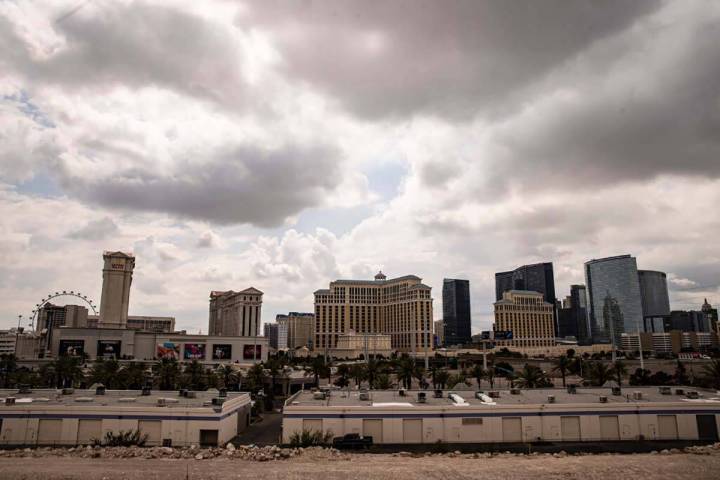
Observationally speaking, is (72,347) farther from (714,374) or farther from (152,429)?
(714,374)

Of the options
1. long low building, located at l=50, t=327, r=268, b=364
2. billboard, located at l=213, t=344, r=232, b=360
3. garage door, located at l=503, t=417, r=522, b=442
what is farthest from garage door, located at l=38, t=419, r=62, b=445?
billboard, located at l=213, t=344, r=232, b=360

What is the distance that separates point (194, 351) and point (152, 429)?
102 meters

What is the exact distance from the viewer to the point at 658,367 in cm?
12538

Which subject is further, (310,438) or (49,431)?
(49,431)

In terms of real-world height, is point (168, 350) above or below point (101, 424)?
above

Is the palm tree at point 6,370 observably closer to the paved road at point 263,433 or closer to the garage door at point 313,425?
the paved road at point 263,433

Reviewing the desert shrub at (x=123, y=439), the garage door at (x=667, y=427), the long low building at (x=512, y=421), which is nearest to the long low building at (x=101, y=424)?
the desert shrub at (x=123, y=439)

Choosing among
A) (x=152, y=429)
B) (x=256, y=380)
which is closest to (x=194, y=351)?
(x=256, y=380)

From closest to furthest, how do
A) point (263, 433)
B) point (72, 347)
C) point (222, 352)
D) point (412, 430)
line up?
point (412, 430) → point (263, 433) → point (72, 347) → point (222, 352)

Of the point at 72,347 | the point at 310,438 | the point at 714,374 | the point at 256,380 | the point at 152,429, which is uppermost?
the point at 72,347

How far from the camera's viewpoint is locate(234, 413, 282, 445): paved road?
1972 inches

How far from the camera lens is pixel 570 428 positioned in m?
47.0

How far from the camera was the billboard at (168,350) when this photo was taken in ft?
467

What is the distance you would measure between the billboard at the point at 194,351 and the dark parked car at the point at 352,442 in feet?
348
